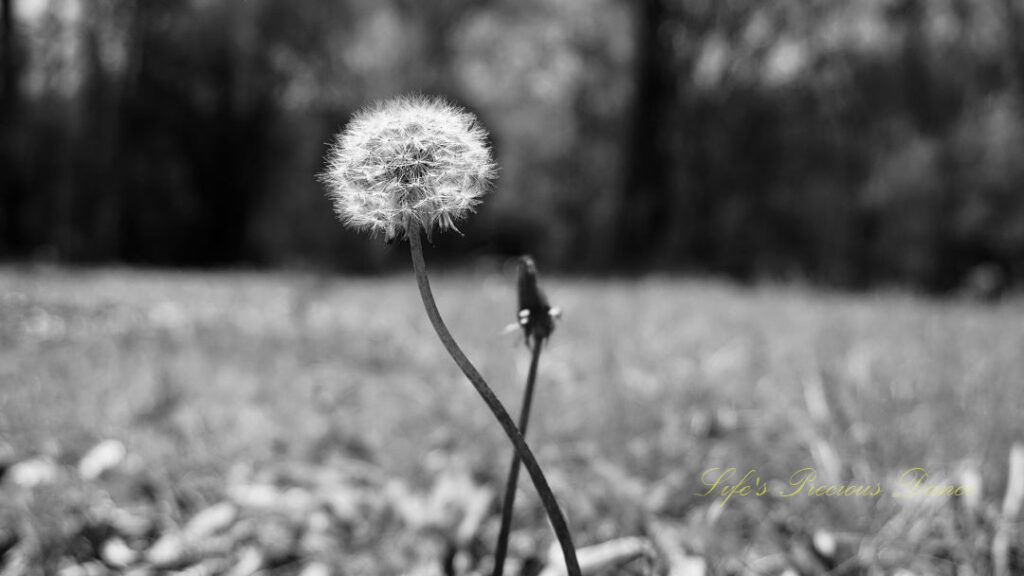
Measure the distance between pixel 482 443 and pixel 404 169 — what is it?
193 centimetres

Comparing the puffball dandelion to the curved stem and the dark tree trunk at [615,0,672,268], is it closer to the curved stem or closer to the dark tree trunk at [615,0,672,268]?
the curved stem

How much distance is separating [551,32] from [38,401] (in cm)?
1348

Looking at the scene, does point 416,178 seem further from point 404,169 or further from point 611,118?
point 611,118

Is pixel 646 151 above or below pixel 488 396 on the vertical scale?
above

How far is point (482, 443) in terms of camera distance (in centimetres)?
268

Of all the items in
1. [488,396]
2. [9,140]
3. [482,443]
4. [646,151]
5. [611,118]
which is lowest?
[482,443]

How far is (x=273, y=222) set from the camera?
15.5 metres

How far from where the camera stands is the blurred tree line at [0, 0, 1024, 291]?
475 inches

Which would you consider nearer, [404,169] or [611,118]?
[404,169]

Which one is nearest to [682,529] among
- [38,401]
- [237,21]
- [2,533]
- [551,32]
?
[2,533]

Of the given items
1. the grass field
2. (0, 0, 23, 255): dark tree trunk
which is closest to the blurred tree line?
(0, 0, 23, 255): dark tree trunk

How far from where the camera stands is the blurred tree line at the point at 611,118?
12062mm

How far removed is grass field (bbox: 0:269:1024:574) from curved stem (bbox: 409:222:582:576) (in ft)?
0.78

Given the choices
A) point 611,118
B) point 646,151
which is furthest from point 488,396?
point 611,118
